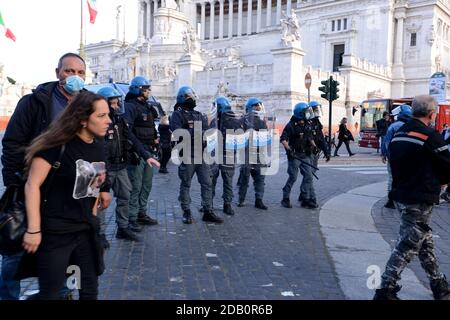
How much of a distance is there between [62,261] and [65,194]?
40 cm

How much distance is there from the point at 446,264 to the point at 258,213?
3.21m

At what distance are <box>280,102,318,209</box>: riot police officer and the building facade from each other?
72.1 feet

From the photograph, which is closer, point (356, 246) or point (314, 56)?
point (356, 246)

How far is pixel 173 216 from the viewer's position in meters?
7.53

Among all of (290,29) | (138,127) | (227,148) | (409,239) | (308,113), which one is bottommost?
(409,239)

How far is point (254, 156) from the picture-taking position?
8.36m

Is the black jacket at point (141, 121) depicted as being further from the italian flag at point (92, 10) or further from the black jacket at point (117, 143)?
the italian flag at point (92, 10)

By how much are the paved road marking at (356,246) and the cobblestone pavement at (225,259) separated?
0.14 m

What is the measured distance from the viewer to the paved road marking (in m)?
4.39

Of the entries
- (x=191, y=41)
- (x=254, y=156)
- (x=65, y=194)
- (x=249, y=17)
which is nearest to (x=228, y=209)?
(x=254, y=156)

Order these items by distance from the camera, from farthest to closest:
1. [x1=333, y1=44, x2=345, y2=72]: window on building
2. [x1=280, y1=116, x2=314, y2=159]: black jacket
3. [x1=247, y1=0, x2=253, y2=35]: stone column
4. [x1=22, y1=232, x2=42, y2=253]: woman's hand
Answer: [x1=247, y1=0, x2=253, y2=35]: stone column → [x1=333, y1=44, x2=345, y2=72]: window on building → [x1=280, y1=116, x2=314, y2=159]: black jacket → [x1=22, y1=232, x2=42, y2=253]: woman's hand

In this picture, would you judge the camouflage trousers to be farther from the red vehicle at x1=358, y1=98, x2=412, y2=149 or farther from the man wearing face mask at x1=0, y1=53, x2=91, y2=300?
the red vehicle at x1=358, y1=98, x2=412, y2=149

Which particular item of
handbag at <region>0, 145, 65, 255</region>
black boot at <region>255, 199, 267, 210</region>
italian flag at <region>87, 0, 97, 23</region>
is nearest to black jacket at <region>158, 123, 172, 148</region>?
black boot at <region>255, 199, 267, 210</region>

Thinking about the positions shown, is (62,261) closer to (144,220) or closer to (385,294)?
(385,294)
